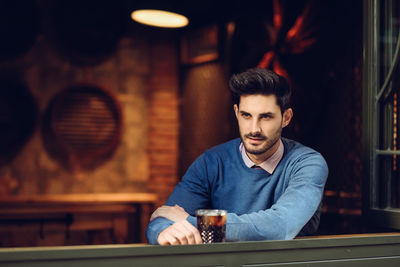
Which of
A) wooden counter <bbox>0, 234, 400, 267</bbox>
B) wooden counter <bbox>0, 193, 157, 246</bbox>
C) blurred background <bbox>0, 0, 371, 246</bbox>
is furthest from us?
wooden counter <bbox>0, 193, 157, 246</bbox>

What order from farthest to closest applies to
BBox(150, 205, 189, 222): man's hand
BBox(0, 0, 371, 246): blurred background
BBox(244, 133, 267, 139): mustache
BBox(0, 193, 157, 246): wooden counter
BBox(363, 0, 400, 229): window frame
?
BBox(0, 193, 157, 246): wooden counter → BBox(0, 0, 371, 246): blurred background → BBox(363, 0, 400, 229): window frame → BBox(244, 133, 267, 139): mustache → BBox(150, 205, 189, 222): man's hand

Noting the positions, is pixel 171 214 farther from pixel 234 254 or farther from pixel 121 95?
pixel 121 95

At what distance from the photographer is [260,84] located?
1854 mm

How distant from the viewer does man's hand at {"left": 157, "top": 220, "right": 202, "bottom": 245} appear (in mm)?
1459

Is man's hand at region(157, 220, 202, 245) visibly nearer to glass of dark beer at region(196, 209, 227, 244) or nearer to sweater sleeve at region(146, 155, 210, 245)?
glass of dark beer at region(196, 209, 227, 244)

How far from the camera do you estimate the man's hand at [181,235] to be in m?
1.46

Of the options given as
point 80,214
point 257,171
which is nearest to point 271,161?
point 257,171

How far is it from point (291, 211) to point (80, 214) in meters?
3.04

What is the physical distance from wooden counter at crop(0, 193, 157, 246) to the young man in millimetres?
2560

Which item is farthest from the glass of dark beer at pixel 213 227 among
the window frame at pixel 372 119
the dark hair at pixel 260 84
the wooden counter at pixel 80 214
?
the wooden counter at pixel 80 214

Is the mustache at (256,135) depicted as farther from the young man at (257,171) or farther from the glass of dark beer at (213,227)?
the glass of dark beer at (213,227)

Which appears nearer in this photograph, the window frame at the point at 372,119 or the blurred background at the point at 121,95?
the window frame at the point at 372,119

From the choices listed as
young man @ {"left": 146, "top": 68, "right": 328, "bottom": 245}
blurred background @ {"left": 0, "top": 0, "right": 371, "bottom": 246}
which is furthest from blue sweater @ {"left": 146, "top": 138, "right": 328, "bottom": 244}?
blurred background @ {"left": 0, "top": 0, "right": 371, "bottom": 246}

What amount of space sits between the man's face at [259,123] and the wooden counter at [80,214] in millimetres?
2785
